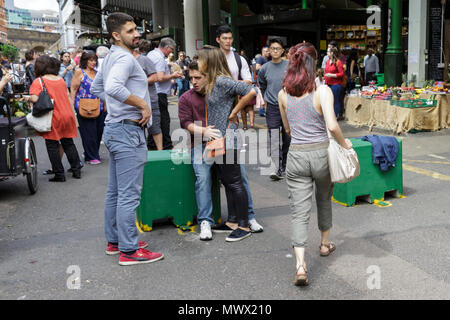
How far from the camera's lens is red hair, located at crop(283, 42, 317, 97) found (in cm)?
387

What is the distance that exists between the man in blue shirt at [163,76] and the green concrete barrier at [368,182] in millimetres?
3322

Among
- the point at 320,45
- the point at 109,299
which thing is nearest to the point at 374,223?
the point at 109,299

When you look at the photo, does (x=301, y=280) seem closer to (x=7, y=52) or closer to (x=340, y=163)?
(x=340, y=163)

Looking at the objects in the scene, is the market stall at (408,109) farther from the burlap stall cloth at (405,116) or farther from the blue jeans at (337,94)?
the blue jeans at (337,94)

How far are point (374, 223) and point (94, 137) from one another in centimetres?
547

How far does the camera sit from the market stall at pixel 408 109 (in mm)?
10688

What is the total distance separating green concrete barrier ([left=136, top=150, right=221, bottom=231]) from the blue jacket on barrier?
76.1 inches

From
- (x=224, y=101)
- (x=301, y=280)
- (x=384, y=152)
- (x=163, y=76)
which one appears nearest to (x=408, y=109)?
(x=384, y=152)

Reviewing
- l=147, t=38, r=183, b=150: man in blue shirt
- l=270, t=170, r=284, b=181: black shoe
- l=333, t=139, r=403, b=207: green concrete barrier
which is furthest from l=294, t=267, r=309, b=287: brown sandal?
l=147, t=38, r=183, b=150: man in blue shirt

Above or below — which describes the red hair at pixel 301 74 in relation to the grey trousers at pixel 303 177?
above

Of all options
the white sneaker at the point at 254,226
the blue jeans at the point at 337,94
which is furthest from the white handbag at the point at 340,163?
the blue jeans at the point at 337,94

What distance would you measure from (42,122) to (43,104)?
28 cm

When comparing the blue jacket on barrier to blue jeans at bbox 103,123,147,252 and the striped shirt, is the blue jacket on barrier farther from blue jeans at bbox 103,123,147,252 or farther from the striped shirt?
blue jeans at bbox 103,123,147,252

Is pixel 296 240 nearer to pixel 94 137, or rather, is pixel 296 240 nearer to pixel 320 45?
pixel 94 137
